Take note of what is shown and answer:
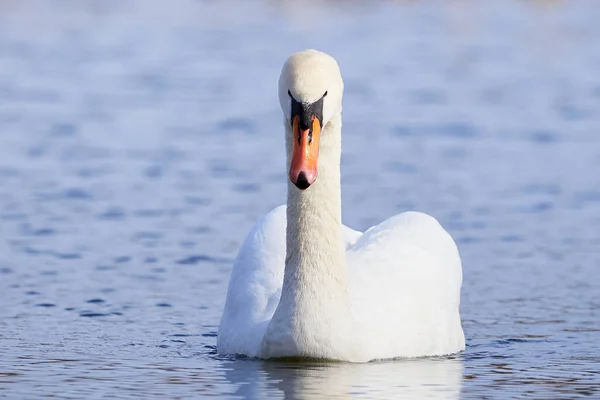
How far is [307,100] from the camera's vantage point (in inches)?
371

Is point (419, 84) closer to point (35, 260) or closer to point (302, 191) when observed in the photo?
point (35, 260)

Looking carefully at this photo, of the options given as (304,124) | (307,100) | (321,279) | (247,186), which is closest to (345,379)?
(321,279)

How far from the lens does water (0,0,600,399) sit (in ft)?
33.2

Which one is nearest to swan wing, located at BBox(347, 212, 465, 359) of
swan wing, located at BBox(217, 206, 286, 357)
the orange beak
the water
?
the water

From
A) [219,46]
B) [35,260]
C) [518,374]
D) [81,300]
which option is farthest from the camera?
[219,46]

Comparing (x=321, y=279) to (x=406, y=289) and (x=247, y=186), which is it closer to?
(x=406, y=289)

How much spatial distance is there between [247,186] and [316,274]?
20.6 ft

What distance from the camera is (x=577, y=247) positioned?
1403 cm

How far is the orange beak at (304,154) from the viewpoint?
910 cm

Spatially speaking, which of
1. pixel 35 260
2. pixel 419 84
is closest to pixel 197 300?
pixel 35 260

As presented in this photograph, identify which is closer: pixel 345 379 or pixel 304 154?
pixel 304 154

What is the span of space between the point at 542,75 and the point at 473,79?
1109 mm

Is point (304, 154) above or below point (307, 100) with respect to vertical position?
below

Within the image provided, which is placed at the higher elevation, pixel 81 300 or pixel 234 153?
pixel 234 153
